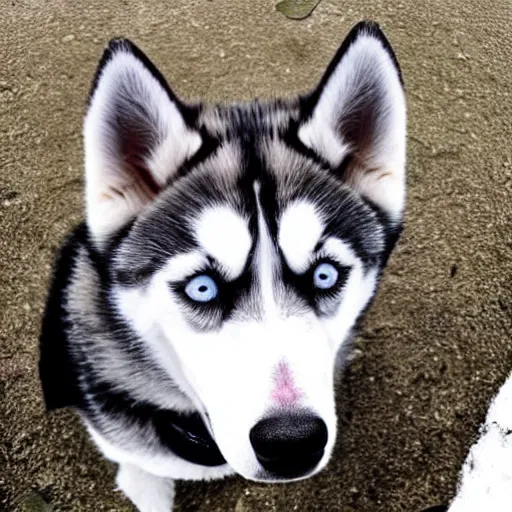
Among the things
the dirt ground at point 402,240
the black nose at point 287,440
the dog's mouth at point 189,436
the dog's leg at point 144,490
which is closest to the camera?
the black nose at point 287,440

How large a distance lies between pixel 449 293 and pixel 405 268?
0.71 ft

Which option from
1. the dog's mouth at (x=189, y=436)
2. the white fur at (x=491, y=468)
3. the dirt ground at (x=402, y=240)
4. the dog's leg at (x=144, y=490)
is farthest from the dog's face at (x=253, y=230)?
the white fur at (x=491, y=468)

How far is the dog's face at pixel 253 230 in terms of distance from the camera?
158cm

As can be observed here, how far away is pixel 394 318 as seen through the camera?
2.93 meters

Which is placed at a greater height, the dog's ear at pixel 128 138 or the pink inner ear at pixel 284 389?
the dog's ear at pixel 128 138

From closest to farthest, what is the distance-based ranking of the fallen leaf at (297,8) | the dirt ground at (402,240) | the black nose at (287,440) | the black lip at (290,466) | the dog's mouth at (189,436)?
the black nose at (287,440) → the black lip at (290,466) → the dog's mouth at (189,436) → the dirt ground at (402,240) → the fallen leaf at (297,8)

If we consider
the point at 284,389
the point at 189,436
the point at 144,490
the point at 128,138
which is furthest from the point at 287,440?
the point at 144,490

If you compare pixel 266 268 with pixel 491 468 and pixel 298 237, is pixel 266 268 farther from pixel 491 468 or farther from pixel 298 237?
pixel 491 468

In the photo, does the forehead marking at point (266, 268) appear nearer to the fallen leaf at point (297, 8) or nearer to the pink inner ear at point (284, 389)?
the pink inner ear at point (284, 389)

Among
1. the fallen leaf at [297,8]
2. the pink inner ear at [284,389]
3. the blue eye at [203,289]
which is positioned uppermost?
the blue eye at [203,289]

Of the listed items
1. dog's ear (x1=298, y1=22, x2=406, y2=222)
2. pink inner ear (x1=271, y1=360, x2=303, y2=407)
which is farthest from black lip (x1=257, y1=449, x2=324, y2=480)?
dog's ear (x1=298, y1=22, x2=406, y2=222)

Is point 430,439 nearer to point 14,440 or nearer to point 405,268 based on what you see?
point 405,268

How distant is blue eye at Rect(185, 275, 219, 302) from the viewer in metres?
1.64

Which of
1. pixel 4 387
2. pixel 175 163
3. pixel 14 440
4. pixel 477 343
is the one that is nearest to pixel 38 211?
pixel 4 387
